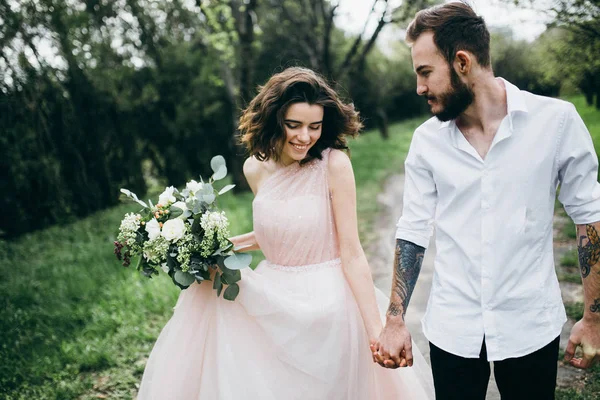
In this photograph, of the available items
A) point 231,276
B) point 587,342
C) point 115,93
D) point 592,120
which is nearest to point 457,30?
point 587,342

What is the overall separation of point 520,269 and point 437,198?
17.3 inches

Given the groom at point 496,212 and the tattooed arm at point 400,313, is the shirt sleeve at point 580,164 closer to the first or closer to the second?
the groom at point 496,212

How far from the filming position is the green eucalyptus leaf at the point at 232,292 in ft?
8.45

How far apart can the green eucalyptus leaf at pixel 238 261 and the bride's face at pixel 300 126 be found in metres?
0.66

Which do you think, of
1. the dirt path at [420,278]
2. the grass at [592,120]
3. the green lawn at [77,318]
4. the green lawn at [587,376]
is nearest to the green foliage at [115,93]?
the green lawn at [77,318]

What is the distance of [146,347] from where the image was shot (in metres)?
4.48

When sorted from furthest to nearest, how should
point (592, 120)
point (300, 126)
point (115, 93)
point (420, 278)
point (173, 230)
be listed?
point (115, 93), point (592, 120), point (420, 278), point (300, 126), point (173, 230)

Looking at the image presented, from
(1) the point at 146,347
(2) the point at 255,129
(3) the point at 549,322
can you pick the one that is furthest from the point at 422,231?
(1) the point at 146,347

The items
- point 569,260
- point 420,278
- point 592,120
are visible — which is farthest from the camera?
point 592,120

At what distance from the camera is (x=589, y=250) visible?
6.29 ft

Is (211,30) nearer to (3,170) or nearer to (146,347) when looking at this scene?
(3,170)

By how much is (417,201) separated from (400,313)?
488mm

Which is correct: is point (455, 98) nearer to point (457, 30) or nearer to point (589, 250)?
point (457, 30)

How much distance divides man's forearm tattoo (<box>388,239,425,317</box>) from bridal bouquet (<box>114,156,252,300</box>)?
2.40ft
